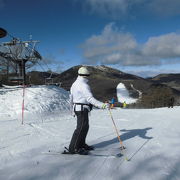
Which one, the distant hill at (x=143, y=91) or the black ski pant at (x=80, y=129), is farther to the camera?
the distant hill at (x=143, y=91)

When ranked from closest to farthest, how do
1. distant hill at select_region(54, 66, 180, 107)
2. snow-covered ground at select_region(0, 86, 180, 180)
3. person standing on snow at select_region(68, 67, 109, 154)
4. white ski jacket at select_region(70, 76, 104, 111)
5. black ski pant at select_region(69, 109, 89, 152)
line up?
1. snow-covered ground at select_region(0, 86, 180, 180)
2. white ski jacket at select_region(70, 76, 104, 111)
3. person standing on snow at select_region(68, 67, 109, 154)
4. black ski pant at select_region(69, 109, 89, 152)
5. distant hill at select_region(54, 66, 180, 107)

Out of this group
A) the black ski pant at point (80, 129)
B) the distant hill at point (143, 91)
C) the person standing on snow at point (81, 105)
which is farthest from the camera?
the distant hill at point (143, 91)

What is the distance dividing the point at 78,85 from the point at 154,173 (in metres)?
2.57

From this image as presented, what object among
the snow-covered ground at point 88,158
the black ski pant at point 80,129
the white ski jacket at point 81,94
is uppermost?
the white ski jacket at point 81,94

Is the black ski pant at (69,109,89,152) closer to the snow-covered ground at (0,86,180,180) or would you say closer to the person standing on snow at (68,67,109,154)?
the person standing on snow at (68,67,109,154)

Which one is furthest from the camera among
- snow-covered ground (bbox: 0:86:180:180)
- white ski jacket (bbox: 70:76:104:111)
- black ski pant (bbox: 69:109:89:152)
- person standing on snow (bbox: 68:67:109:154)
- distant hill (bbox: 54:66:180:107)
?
distant hill (bbox: 54:66:180:107)

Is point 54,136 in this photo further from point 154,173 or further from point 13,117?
point 13,117

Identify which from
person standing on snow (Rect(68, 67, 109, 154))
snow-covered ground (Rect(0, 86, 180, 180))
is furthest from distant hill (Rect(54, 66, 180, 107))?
snow-covered ground (Rect(0, 86, 180, 180))

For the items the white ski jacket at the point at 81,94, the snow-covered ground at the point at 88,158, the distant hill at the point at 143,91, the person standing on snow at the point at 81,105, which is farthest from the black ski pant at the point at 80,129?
the distant hill at the point at 143,91

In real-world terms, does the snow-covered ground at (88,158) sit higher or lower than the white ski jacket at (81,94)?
lower

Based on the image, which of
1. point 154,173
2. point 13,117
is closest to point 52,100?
point 13,117

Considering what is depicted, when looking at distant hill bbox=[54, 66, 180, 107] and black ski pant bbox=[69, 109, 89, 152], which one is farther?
distant hill bbox=[54, 66, 180, 107]

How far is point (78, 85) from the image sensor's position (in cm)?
488

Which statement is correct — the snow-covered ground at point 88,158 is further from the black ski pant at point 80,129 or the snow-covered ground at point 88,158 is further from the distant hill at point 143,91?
the distant hill at point 143,91
